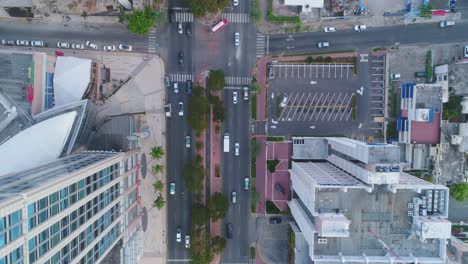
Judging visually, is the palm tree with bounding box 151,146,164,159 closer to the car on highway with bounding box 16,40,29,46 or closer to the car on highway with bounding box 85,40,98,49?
the car on highway with bounding box 85,40,98,49

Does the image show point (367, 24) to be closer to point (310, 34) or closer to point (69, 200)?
point (310, 34)

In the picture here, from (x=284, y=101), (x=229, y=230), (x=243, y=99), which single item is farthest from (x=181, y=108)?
(x=229, y=230)

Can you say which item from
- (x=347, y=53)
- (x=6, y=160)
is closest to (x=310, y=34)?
(x=347, y=53)

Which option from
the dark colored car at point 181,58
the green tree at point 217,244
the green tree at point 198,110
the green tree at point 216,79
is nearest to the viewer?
the green tree at point 198,110

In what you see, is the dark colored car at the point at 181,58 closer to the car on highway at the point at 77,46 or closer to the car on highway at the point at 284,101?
the car on highway at the point at 77,46

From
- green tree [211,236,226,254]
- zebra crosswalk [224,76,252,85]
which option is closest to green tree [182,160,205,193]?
green tree [211,236,226,254]

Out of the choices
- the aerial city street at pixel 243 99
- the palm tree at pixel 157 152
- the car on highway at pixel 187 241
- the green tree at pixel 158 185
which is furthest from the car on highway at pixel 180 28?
the car on highway at pixel 187 241
